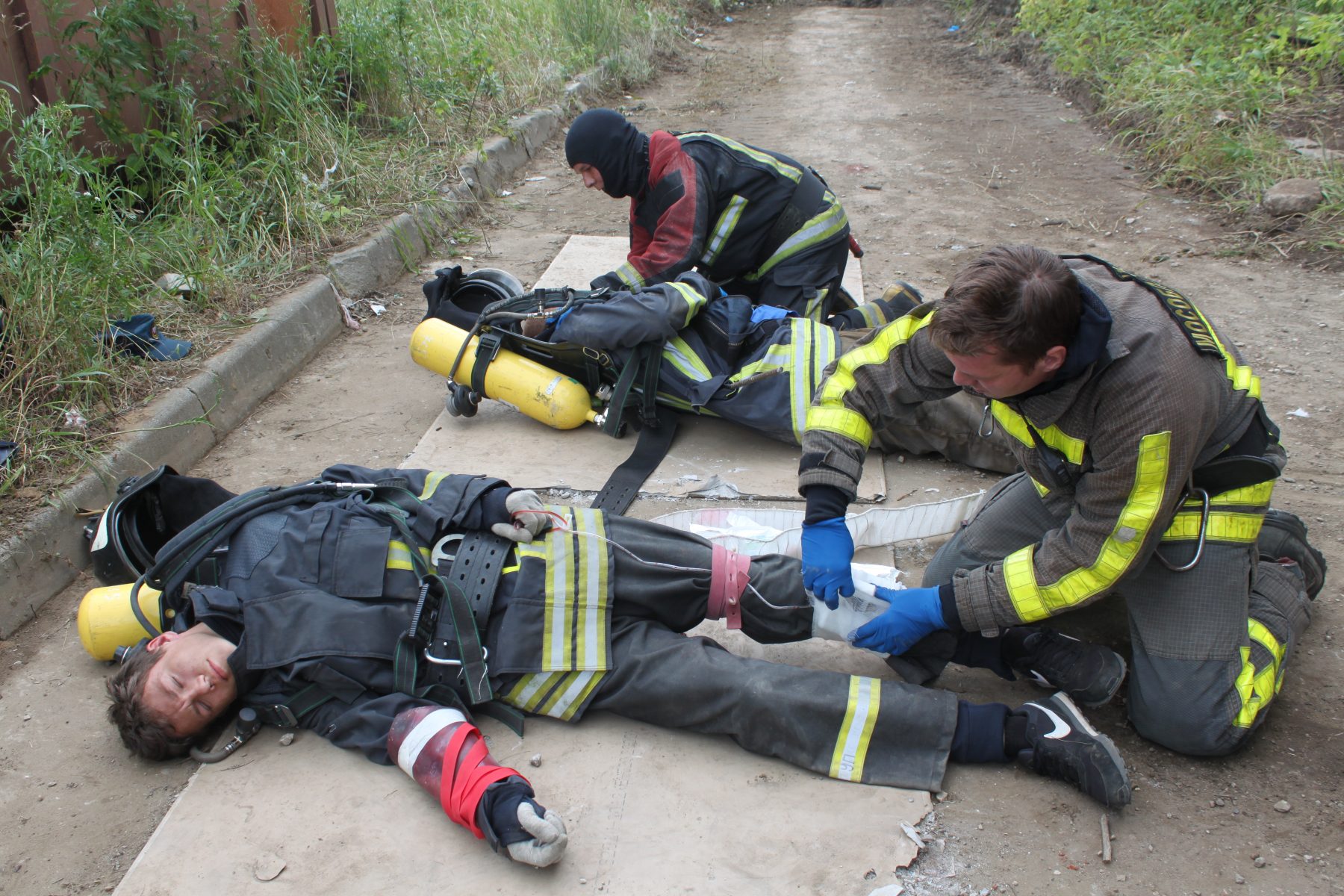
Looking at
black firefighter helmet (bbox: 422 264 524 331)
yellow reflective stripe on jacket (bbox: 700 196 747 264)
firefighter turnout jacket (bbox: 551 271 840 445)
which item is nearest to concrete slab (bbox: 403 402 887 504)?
firefighter turnout jacket (bbox: 551 271 840 445)

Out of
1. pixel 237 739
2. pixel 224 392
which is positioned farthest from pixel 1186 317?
pixel 224 392

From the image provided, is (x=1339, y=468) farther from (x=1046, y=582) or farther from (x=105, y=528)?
(x=105, y=528)

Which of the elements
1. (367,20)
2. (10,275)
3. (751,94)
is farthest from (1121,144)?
(10,275)

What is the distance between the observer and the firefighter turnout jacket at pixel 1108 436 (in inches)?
74.9

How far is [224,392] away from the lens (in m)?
3.69

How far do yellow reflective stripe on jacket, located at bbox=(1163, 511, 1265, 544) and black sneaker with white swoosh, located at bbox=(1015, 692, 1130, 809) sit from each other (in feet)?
1.48

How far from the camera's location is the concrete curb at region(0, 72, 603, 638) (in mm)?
2760

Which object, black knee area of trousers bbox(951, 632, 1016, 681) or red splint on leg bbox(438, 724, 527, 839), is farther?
black knee area of trousers bbox(951, 632, 1016, 681)

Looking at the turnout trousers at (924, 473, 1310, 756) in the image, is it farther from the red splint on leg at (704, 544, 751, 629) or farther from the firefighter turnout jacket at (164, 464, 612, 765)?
the firefighter turnout jacket at (164, 464, 612, 765)

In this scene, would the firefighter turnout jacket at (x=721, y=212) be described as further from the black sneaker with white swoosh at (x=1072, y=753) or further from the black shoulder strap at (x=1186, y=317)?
the black sneaker with white swoosh at (x=1072, y=753)

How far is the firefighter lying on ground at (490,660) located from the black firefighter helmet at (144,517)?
1.18 ft

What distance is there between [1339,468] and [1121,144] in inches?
180

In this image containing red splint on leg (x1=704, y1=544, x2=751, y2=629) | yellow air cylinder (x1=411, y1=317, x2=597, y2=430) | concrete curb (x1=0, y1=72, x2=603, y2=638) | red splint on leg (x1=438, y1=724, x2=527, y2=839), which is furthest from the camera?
yellow air cylinder (x1=411, y1=317, x2=597, y2=430)

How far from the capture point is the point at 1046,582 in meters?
2.07
